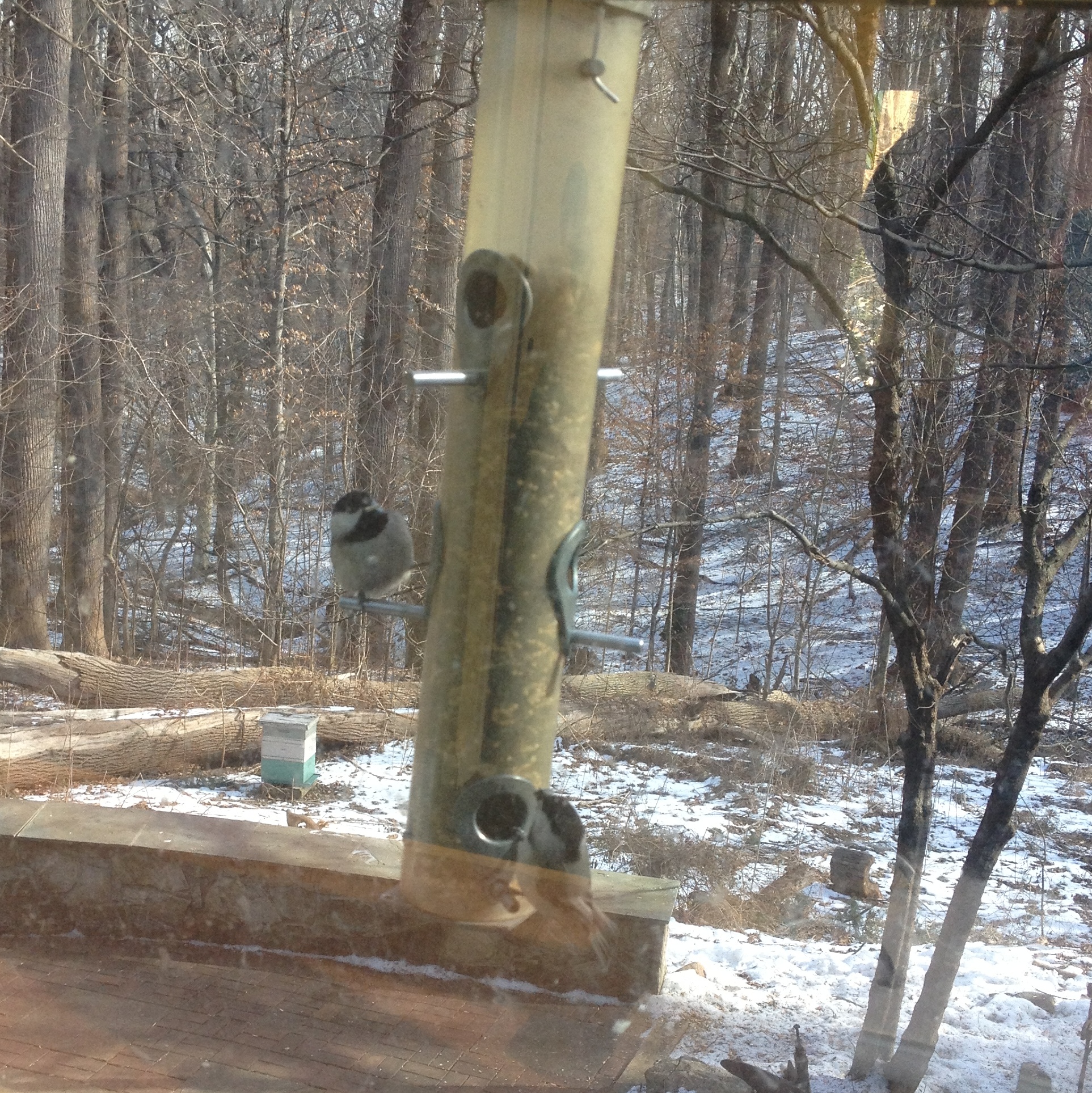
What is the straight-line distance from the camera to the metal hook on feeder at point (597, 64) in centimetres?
136

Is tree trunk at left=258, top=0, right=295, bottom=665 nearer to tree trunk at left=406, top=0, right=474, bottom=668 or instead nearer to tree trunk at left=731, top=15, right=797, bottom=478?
tree trunk at left=406, top=0, right=474, bottom=668

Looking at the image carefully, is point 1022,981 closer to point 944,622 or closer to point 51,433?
point 944,622

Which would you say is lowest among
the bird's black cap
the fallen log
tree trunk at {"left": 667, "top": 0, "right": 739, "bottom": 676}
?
the fallen log

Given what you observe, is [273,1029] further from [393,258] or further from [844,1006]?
[393,258]

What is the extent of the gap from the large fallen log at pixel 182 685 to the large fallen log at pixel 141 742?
0.05 meters

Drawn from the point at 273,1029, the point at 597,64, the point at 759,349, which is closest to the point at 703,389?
the point at 759,349

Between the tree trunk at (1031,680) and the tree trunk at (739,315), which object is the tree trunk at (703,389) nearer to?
the tree trunk at (739,315)

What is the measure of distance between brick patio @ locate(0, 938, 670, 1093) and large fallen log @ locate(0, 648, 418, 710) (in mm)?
576

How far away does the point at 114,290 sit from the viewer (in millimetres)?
4840

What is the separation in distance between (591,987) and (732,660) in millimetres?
752

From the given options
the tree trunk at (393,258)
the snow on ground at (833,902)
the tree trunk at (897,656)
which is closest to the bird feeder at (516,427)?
the snow on ground at (833,902)

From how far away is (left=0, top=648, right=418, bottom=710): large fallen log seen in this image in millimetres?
2365

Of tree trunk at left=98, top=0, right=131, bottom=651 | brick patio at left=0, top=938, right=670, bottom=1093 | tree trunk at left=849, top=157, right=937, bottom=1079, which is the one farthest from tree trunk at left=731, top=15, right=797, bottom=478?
tree trunk at left=98, top=0, right=131, bottom=651

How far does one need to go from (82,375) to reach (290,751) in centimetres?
302
